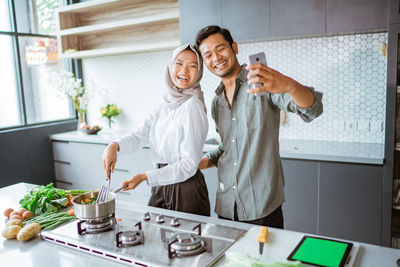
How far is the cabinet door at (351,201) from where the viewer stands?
250 cm

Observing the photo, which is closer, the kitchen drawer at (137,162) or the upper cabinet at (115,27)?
the kitchen drawer at (137,162)

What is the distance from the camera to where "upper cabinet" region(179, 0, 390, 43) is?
2520 mm

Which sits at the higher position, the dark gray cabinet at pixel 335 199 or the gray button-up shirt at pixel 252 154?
the gray button-up shirt at pixel 252 154

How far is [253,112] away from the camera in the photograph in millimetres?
1664

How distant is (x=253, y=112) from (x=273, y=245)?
26.4 inches

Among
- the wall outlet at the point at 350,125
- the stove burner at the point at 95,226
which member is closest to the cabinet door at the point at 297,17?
the wall outlet at the point at 350,125

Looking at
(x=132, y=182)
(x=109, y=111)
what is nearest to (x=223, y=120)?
(x=132, y=182)

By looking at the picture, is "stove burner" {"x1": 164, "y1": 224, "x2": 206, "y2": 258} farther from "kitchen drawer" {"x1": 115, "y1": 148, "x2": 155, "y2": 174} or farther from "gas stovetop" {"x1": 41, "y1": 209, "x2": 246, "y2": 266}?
"kitchen drawer" {"x1": 115, "y1": 148, "x2": 155, "y2": 174}

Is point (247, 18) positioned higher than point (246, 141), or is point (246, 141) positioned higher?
point (247, 18)

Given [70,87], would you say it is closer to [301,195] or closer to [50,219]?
[301,195]

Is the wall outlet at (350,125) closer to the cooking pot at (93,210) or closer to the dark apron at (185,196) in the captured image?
the dark apron at (185,196)

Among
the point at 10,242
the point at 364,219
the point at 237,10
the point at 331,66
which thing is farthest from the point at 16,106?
the point at 364,219

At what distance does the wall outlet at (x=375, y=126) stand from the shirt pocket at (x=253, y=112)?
176cm

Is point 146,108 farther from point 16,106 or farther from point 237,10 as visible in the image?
point 237,10
